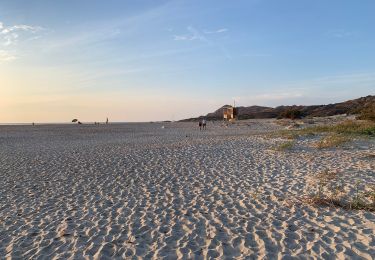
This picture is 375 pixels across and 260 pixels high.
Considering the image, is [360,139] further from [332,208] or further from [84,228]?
[84,228]

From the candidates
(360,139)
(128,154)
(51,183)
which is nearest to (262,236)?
(51,183)

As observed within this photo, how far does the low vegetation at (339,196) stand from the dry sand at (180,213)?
0.95 ft

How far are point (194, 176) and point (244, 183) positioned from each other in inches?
76.1

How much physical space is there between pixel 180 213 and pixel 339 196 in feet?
12.0

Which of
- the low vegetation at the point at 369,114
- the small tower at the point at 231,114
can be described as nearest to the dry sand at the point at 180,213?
the low vegetation at the point at 369,114

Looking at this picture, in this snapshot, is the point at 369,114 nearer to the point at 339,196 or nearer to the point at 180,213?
the point at 339,196

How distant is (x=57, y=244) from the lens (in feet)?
20.5

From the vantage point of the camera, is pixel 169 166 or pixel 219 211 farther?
pixel 169 166

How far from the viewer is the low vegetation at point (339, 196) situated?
779cm

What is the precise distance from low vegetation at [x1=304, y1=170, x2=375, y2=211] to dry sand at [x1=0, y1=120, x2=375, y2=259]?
29 centimetres

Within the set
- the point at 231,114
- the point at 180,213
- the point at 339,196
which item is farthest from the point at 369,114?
the point at 231,114

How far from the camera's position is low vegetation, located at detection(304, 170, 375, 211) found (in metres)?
→ 7.79

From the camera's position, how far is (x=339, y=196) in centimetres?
866

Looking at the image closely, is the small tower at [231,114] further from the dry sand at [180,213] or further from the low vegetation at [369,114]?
the dry sand at [180,213]
